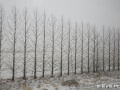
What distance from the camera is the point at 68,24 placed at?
23109mm

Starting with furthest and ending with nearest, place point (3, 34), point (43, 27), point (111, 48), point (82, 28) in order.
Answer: point (111, 48) → point (82, 28) → point (43, 27) → point (3, 34)

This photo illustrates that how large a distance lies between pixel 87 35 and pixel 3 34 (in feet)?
57.0

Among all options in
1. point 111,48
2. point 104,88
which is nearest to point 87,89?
point 104,88

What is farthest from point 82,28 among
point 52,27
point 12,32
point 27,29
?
point 12,32

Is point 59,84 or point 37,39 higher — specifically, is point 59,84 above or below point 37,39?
below

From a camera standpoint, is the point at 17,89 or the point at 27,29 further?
the point at 27,29

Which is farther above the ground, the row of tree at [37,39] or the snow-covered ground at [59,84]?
the row of tree at [37,39]

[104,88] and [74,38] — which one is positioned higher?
[74,38]

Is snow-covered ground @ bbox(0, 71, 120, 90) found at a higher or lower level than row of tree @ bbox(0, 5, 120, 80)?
lower

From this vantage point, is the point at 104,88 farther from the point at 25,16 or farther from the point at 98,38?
the point at 98,38

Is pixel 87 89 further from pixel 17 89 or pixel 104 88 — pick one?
pixel 17 89

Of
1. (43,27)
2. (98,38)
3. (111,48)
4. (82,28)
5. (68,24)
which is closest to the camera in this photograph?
(43,27)

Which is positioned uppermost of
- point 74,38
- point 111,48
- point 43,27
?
point 43,27

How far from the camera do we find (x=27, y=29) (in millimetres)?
18000
